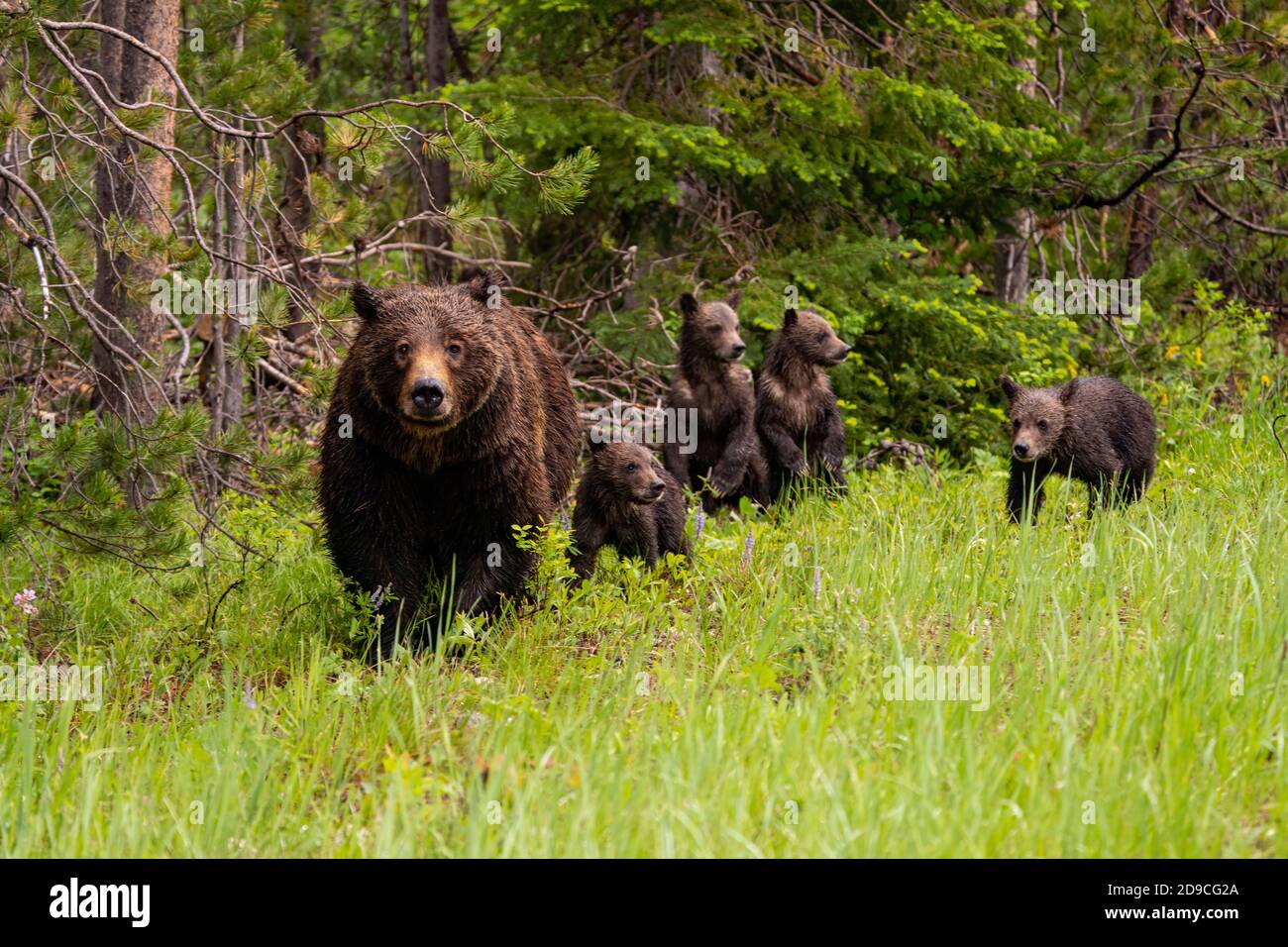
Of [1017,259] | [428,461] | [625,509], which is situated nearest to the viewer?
[428,461]

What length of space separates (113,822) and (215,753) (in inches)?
19.7

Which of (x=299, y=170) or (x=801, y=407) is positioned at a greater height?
(x=299, y=170)

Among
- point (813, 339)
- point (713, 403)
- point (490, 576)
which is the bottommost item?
point (490, 576)

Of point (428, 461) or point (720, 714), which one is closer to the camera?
point (720, 714)

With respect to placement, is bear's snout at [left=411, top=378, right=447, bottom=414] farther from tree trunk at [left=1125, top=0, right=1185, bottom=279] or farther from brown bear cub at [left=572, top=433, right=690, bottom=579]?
tree trunk at [left=1125, top=0, right=1185, bottom=279]

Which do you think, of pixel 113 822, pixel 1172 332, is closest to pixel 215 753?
pixel 113 822

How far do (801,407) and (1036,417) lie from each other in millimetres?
1987

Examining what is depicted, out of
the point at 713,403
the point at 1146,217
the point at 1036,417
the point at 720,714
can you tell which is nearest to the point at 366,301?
the point at 720,714

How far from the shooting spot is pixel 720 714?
164 inches

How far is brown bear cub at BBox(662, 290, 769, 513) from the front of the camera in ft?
29.9

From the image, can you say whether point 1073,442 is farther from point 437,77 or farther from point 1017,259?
point 437,77

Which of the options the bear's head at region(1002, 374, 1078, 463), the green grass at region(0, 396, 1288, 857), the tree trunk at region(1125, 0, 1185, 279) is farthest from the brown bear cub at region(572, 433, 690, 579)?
the tree trunk at region(1125, 0, 1185, 279)

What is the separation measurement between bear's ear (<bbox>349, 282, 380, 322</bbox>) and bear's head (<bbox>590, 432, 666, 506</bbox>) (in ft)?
5.55

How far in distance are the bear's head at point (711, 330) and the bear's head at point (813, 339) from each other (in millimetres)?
404
